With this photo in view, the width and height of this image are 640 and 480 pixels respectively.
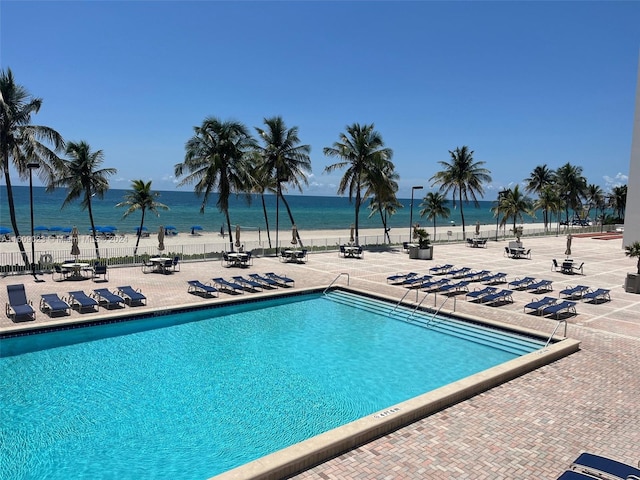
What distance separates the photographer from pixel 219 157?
28016 millimetres

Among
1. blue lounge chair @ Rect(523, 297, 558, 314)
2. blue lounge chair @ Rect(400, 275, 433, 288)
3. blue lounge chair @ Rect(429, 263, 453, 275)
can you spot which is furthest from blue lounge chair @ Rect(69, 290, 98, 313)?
blue lounge chair @ Rect(429, 263, 453, 275)

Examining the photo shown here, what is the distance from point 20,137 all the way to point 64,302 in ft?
35.8

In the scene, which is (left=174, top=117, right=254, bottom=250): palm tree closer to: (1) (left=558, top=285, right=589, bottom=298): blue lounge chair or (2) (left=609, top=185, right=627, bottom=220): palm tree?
(1) (left=558, top=285, right=589, bottom=298): blue lounge chair

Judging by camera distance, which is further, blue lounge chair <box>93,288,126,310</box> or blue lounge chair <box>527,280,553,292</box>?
blue lounge chair <box>527,280,553,292</box>

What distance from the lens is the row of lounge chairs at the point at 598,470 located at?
220 inches

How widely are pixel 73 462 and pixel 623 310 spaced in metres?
17.5

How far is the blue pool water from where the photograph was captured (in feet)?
24.3

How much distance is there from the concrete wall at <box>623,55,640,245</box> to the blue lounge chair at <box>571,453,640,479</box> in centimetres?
4018

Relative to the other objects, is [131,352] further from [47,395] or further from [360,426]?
[360,426]

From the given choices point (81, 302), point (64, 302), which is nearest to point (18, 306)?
point (64, 302)

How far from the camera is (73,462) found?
280 inches

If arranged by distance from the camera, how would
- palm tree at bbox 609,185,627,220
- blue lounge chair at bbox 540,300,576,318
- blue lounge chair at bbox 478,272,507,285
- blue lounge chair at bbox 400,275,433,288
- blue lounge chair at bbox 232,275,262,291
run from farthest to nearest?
palm tree at bbox 609,185,627,220 → blue lounge chair at bbox 478,272,507,285 → blue lounge chair at bbox 400,275,433,288 → blue lounge chair at bbox 232,275,262,291 → blue lounge chair at bbox 540,300,576,318

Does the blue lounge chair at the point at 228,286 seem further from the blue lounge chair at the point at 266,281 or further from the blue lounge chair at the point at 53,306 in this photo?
the blue lounge chair at the point at 53,306

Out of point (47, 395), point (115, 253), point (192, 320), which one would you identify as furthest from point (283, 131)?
point (47, 395)
